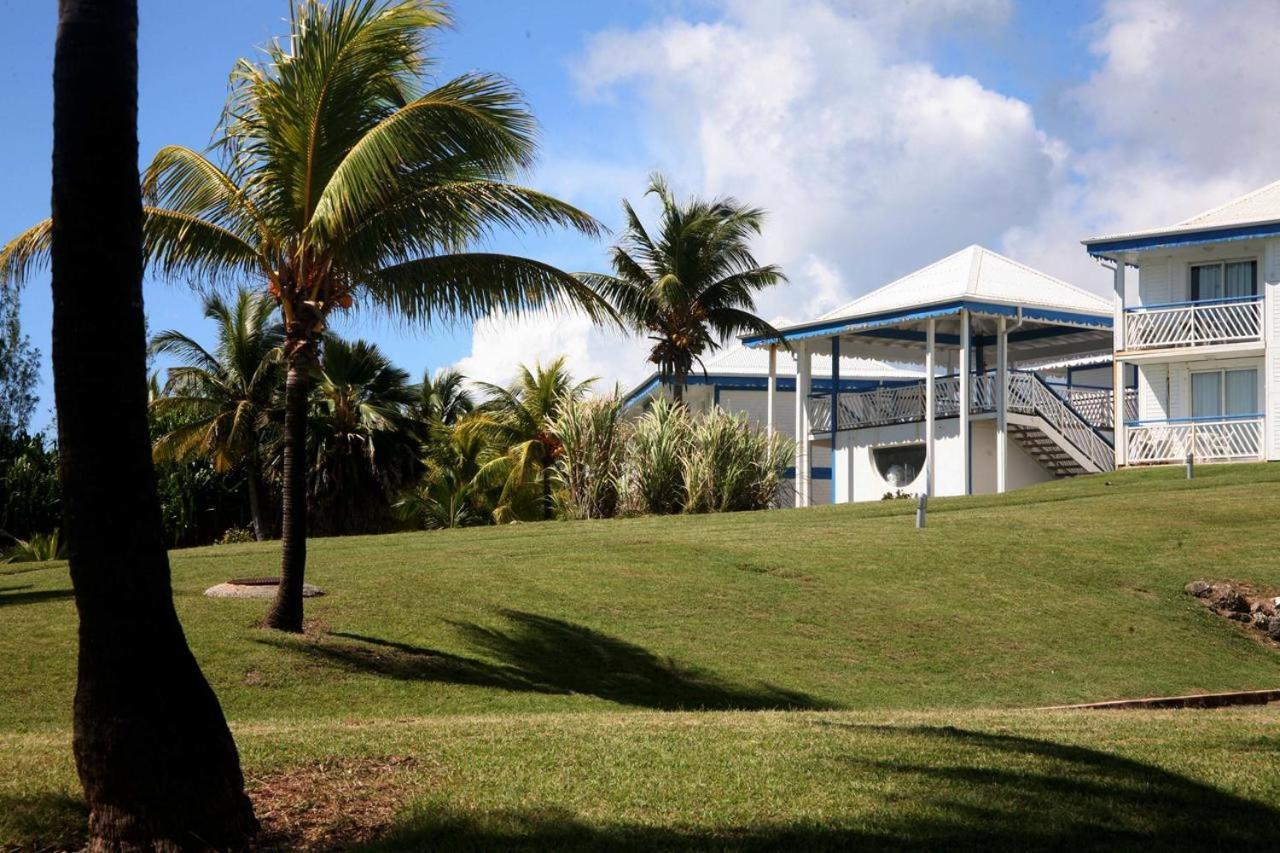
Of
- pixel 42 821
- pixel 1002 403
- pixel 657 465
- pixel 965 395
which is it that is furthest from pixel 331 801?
pixel 1002 403

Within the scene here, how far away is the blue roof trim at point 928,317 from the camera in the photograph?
3378 cm

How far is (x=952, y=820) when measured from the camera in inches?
274

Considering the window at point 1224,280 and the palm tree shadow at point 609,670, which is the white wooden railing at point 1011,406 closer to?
the window at point 1224,280

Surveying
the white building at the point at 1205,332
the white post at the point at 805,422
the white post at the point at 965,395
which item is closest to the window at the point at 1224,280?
the white building at the point at 1205,332

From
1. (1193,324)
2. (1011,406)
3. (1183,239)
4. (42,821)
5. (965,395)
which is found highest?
(1183,239)

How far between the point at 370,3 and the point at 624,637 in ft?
24.6

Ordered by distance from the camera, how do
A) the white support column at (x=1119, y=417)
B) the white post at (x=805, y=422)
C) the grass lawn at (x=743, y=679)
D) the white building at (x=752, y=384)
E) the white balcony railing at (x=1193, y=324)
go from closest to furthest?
the grass lawn at (x=743, y=679), the white balcony railing at (x=1193, y=324), the white support column at (x=1119, y=417), the white post at (x=805, y=422), the white building at (x=752, y=384)

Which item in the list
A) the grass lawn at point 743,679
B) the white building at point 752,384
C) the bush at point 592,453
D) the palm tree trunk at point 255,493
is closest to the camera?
the grass lawn at point 743,679

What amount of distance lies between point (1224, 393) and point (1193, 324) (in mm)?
1942

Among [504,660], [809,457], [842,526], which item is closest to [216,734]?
[504,660]

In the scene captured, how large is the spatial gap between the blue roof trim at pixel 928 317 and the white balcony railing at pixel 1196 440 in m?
3.31

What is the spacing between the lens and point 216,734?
6.49 metres

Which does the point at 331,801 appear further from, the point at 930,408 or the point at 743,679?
the point at 930,408

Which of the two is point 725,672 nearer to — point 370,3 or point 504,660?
point 504,660
